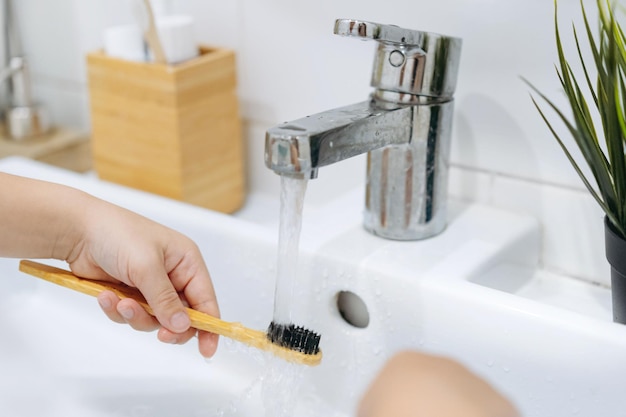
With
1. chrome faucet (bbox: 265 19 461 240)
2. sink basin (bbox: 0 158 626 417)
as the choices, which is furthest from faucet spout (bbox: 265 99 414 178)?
sink basin (bbox: 0 158 626 417)

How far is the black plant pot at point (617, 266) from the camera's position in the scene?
55 centimetres

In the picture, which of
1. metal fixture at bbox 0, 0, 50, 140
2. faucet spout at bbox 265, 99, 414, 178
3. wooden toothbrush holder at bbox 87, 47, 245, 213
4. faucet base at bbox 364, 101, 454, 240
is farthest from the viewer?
metal fixture at bbox 0, 0, 50, 140

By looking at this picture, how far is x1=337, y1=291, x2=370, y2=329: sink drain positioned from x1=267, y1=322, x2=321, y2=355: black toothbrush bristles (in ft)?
0.33

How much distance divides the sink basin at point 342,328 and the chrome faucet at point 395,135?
1.2 inches

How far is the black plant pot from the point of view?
1.79ft

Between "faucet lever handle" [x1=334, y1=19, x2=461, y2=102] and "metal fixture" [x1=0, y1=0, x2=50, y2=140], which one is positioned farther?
"metal fixture" [x1=0, y1=0, x2=50, y2=140]

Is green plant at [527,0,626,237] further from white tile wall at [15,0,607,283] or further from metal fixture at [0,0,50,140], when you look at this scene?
metal fixture at [0,0,50,140]

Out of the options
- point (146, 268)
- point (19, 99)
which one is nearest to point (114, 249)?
point (146, 268)

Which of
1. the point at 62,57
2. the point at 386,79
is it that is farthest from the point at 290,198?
the point at 62,57

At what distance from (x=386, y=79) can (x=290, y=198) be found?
0.14 m

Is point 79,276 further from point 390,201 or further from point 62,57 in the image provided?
point 62,57

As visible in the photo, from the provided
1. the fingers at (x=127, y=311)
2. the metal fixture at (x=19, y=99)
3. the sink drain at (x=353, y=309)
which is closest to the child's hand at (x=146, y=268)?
the fingers at (x=127, y=311)

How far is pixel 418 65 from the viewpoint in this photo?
2.00 ft

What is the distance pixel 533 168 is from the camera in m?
0.69
